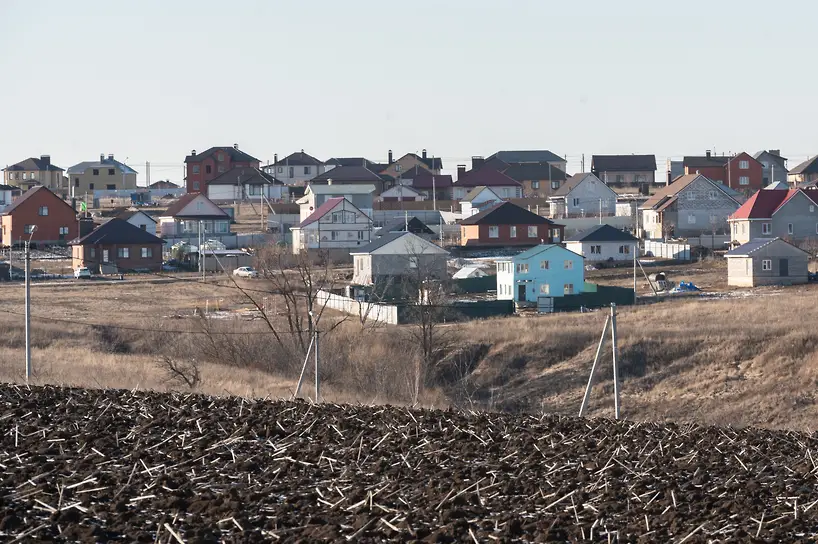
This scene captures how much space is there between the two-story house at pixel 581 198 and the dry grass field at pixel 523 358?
32.9 meters

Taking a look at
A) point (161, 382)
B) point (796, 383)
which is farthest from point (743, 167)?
point (161, 382)

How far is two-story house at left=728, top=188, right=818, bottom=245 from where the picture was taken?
51531 mm

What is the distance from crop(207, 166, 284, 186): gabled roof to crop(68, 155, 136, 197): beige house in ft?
39.1

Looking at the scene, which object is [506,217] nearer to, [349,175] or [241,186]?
[349,175]

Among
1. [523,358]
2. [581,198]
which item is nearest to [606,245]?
[581,198]

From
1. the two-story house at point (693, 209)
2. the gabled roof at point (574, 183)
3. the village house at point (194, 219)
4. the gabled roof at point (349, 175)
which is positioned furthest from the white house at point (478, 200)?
the village house at point (194, 219)

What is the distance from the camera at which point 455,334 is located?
3098cm

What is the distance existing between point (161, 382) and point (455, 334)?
415 inches

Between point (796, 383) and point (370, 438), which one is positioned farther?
point (796, 383)

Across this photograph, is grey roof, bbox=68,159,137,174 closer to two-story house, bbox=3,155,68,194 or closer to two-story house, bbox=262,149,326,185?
two-story house, bbox=3,155,68,194

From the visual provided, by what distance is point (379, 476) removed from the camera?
882cm

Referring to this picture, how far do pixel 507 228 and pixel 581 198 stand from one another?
15.2m

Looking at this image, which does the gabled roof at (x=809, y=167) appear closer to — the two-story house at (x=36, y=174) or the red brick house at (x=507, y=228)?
the red brick house at (x=507, y=228)

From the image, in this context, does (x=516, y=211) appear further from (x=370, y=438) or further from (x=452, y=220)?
(x=370, y=438)
